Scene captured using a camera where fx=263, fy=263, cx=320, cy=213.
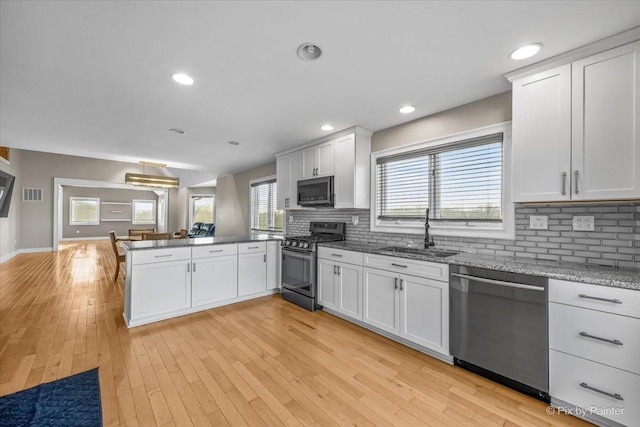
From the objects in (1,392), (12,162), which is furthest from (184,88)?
(12,162)

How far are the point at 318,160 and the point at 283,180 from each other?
0.96 m

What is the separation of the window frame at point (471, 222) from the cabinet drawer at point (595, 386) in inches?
40.6

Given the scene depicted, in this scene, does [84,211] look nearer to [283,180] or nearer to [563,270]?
[283,180]

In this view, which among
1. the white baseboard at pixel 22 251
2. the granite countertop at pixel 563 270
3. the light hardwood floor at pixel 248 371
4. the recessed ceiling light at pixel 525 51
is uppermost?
the recessed ceiling light at pixel 525 51

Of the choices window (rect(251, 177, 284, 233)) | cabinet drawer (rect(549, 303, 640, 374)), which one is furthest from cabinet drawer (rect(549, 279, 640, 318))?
window (rect(251, 177, 284, 233))

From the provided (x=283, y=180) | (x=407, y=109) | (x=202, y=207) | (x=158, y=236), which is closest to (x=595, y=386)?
(x=407, y=109)

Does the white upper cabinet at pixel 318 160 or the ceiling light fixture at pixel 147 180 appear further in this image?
the ceiling light fixture at pixel 147 180

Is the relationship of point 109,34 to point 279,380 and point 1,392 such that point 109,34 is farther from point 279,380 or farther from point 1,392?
point 279,380

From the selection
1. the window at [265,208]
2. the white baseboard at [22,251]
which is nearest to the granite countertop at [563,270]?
the window at [265,208]

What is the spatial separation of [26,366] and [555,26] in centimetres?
452

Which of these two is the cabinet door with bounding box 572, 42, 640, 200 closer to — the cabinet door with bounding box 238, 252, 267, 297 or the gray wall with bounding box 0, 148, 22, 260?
the cabinet door with bounding box 238, 252, 267, 297

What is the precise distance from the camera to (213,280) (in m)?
3.50

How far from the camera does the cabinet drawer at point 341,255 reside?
3.00 m

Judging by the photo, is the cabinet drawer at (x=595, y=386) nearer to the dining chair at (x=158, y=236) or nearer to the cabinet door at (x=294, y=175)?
the cabinet door at (x=294, y=175)
